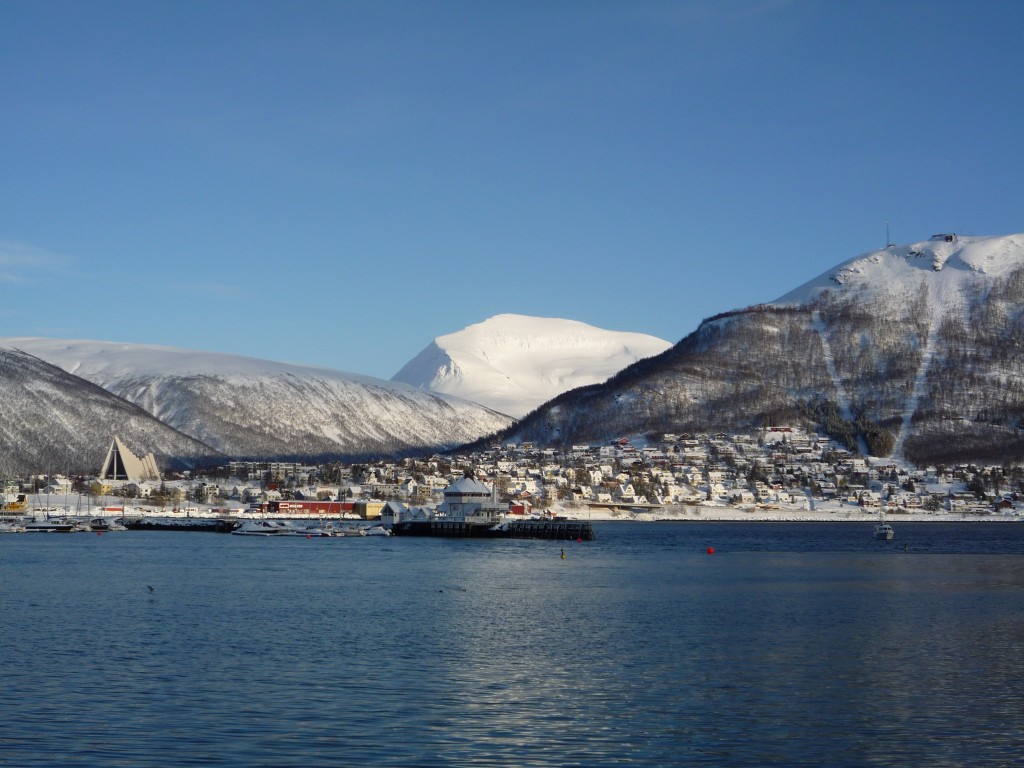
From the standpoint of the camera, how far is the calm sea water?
113ft

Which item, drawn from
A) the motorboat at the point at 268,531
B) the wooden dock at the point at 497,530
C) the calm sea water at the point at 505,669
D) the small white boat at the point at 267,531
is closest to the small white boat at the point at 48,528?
the small white boat at the point at 267,531

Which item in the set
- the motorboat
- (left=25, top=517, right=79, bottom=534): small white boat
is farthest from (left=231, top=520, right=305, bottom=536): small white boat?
(left=25, top=517, right=79, bottom=534): small white boat

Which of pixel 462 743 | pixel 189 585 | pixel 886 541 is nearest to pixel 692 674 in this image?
pixel 462 743

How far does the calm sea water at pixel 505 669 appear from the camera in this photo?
3456 cm

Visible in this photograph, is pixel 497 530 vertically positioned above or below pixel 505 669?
above

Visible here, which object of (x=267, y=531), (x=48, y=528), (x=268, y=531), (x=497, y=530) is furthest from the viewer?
(x=48, y=528)

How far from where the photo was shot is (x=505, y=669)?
47.8 meters

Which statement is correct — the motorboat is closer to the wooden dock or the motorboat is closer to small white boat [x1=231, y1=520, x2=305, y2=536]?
small white boat [x1=231, y1=520, x2=305, y2=536]

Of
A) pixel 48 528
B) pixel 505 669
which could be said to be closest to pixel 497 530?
pixel 48 528

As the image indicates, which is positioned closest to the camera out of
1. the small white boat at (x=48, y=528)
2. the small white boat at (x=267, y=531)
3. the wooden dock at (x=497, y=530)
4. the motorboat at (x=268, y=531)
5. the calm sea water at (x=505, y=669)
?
the calm sea water at (x=505, y=669)

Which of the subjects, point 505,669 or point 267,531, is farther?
point 267,531

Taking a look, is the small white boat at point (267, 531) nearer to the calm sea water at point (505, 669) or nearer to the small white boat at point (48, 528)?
the small white boat at point (48, 528)

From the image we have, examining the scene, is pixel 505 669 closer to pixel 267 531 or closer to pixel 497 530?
pixel 497 530

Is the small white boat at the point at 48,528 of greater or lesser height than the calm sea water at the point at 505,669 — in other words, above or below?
above
